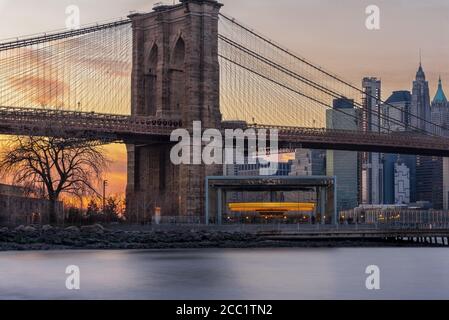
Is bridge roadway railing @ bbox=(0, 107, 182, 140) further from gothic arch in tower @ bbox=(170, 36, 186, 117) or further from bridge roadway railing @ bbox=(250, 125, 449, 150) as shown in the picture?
bridge roadway railing @ bbox=(250, 125, 449, 150)

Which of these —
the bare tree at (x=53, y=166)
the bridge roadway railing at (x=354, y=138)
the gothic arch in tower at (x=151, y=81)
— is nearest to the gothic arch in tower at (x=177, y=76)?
the gothic arch in tower at (x=151, y=81)

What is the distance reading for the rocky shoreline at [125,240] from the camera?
7044 centimetres

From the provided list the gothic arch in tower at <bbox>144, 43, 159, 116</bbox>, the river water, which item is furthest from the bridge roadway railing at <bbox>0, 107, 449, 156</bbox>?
the river water

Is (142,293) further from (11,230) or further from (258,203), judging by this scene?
(258,203)

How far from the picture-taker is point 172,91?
321 ft

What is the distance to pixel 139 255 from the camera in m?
64.0

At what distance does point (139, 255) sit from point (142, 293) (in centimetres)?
2230

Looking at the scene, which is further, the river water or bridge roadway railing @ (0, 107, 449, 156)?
Answer: bridge roadway railing @ (0, 107, 449, 156)

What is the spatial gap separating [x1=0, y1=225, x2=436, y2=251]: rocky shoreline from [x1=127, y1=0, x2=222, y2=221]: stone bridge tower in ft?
50.1

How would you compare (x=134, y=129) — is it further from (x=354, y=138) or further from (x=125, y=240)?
(x=354, y=138)

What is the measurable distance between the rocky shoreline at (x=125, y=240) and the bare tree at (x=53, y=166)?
2.94 metres

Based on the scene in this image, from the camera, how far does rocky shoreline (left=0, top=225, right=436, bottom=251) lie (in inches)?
2773

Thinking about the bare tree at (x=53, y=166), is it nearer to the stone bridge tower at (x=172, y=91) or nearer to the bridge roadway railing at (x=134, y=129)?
the bridge roadway railing at (x=134, y=129)
